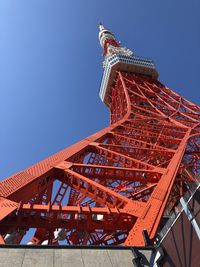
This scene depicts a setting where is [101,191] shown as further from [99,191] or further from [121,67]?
[121,67]

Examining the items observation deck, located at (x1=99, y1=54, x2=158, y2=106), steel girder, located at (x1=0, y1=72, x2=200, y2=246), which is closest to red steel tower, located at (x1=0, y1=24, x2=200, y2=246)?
steel girder, located at (x1=0, y1=72, x2=200, y2=246)

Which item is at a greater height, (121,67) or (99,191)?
(121,67)

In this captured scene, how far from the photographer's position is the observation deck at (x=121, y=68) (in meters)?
35.7

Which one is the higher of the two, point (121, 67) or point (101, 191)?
point (121, 67)

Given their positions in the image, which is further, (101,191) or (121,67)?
(121,67)

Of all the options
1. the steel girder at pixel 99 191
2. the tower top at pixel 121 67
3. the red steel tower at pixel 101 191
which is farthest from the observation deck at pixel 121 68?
the steel girder at pixel 99 191

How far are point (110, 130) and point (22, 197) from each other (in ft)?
35.3

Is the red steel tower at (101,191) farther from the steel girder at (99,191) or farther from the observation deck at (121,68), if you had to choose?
the observation deck at (121,68)

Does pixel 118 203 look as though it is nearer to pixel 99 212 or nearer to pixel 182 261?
pixel 99 212

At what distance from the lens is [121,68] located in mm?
35656

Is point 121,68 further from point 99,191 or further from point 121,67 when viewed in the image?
point 99,191

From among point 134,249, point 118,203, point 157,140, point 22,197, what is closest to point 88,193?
point 118,203

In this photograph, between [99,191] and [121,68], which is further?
[121,68]

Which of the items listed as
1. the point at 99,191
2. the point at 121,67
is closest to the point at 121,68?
the point at 121,67
